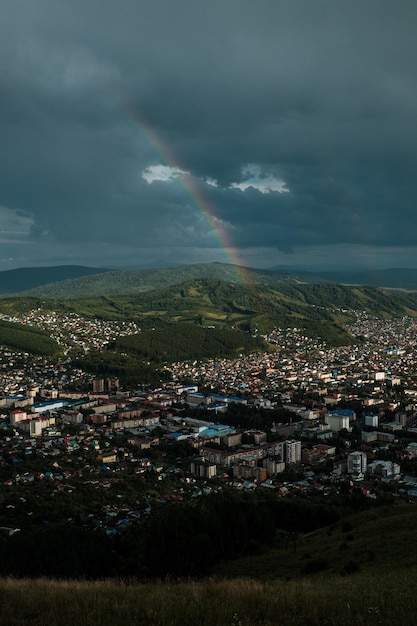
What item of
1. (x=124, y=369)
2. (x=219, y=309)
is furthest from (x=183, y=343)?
(x=219, y=309)

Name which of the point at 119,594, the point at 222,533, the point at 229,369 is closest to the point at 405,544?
the point at 222,533

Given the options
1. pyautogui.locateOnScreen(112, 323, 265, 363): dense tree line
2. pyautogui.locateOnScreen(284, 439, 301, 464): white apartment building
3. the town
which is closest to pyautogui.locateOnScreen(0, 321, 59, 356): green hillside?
the town

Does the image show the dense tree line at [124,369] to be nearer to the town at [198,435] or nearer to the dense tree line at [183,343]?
the town at [198,435]

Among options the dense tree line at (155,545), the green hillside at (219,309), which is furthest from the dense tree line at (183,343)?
the dense tree line at (155,545)

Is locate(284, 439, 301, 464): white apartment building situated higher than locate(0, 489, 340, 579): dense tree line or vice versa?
locate(0, 489, 340, 579): dense tree line

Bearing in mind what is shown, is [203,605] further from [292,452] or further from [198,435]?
[198,435]

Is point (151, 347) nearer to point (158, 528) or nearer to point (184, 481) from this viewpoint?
point (184, 481)

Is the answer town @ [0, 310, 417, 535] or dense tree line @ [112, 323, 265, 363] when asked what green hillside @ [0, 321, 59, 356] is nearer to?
town @ [0, 310, 417, 535]

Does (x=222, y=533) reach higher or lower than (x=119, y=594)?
lower
